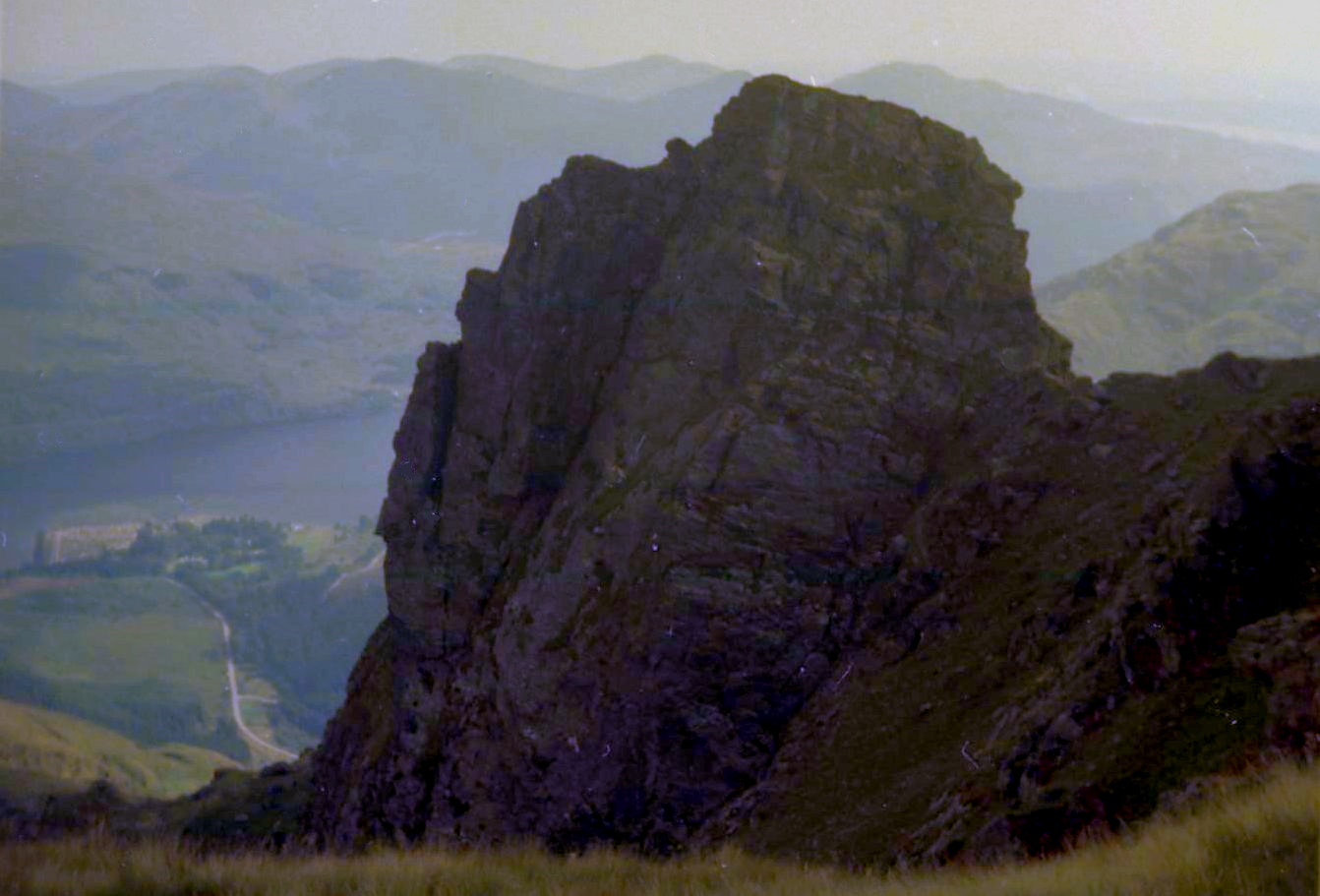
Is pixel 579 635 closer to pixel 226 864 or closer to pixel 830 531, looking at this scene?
pixel 830 531

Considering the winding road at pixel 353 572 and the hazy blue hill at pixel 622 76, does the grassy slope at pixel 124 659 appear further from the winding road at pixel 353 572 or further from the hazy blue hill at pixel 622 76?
the hazy blue hill at pixel 622 76

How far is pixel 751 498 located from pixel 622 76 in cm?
5260

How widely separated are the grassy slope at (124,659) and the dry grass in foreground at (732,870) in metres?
79.7

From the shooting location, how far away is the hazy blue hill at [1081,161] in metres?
34.6

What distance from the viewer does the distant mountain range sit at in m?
121

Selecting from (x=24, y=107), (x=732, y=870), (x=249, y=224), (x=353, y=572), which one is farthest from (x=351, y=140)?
(x=732, y=870)

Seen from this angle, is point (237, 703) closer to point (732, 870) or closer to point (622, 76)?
point (622, 76)

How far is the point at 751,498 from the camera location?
1917cm

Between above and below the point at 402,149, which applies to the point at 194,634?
below

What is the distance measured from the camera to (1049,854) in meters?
8.87

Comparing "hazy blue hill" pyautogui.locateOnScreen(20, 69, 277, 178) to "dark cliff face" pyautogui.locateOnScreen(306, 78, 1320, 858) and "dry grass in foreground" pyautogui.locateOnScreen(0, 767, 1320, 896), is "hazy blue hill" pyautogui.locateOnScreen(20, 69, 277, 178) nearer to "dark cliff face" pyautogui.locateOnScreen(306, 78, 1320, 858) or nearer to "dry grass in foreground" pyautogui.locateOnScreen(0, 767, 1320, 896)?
"dark cliff face" pyautogui.locateOnScreen(306, 78, 1320, 858)

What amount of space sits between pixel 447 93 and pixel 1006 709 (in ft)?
435

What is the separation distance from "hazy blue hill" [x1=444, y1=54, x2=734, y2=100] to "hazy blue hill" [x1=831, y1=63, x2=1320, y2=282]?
894 centimetres

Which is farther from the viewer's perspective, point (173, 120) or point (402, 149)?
point (173, 120)
